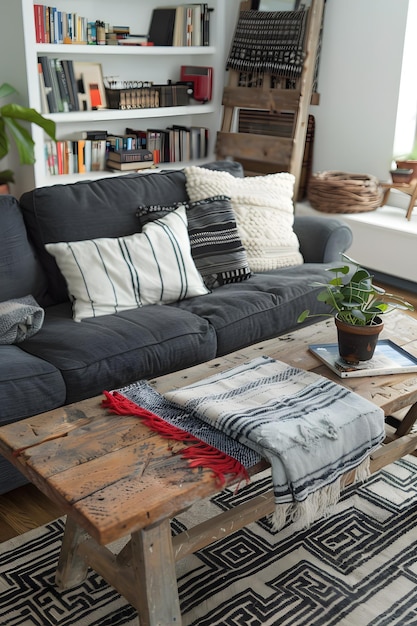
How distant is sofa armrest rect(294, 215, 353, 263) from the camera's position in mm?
3311

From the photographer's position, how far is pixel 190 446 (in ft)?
5.40

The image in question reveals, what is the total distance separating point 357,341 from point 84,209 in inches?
52.2

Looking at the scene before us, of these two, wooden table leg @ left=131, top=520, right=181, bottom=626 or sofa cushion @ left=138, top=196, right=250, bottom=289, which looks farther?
sofa cushion @ left=138, top=196, right=250, bottom=289

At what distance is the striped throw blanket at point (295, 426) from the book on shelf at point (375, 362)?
15 cm

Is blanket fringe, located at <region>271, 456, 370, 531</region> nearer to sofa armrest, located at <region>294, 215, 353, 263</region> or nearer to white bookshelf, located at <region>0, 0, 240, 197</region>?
sofa armrest, located at <region>294, 215, 353, 263</region>

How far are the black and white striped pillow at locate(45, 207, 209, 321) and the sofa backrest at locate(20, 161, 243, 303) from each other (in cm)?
12

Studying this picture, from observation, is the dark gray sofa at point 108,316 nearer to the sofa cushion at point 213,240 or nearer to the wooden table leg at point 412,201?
the sofa cushion at point 213,240

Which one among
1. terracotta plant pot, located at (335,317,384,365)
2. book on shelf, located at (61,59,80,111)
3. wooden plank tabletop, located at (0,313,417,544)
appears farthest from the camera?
book on shelf, located at (61,59,80,111)

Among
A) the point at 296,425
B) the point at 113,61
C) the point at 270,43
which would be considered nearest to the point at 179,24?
the point at 113,61

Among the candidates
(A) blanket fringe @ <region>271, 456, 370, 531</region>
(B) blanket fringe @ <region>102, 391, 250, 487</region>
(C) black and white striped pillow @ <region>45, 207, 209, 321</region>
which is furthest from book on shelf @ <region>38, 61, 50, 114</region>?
(A) blanket fringe @ <region>271, 456, 370, 531</region>

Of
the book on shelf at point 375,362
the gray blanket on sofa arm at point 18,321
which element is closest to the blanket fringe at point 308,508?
the book on shelf at point 375,362

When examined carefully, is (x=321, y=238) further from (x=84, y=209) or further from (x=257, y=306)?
(x=84, y=209)

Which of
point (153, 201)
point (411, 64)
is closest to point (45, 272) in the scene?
point (153, 201)

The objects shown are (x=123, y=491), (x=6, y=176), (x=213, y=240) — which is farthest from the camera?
(x=6, y=176)
